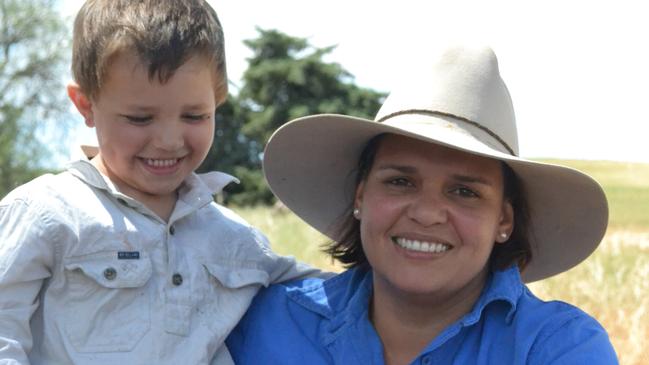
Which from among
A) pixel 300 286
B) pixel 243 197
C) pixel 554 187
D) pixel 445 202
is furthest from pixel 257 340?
pixel 243 197

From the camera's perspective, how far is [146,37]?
2771 mm

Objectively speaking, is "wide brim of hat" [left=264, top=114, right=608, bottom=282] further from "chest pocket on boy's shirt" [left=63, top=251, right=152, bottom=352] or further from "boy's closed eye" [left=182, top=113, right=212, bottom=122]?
"chest pocket on boy's shirt" [left=63, top=251, right=152, bottom=352]

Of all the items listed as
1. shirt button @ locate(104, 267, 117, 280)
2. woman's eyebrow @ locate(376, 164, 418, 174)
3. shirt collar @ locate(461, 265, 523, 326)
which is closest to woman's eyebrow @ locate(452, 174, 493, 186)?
woman's eyebrow @ locate(376, 164, 418, 174)

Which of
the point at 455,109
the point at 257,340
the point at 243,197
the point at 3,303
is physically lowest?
the point at 243,197

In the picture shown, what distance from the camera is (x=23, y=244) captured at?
264 centimetres

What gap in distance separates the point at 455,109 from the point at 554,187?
38 cm

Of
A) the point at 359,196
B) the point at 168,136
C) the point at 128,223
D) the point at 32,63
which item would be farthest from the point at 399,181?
the point at 32,63

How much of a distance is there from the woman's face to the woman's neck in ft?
0.17

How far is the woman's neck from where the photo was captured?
9.21 feet

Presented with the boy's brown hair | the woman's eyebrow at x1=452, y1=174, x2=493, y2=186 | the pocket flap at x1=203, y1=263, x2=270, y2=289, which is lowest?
the pocket flap at x1=203, y1=263, x2=270, y2=289

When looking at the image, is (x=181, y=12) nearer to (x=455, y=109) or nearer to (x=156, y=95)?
(x=156, y=95)

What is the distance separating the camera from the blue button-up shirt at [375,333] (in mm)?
2533

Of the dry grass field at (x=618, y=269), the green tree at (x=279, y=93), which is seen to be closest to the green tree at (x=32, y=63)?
the green tree at (x=279, y=93)

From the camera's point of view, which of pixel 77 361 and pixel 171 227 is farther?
pixel 171 227
